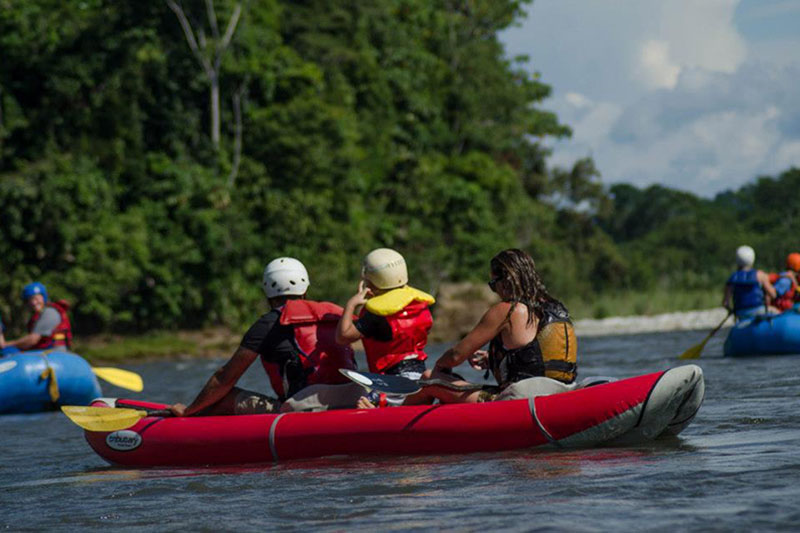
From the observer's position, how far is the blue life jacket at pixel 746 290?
13773mm

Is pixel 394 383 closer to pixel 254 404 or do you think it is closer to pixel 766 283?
pixel 254 404

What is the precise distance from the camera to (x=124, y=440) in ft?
24.8

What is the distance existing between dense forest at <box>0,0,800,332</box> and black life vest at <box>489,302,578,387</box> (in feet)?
65.4

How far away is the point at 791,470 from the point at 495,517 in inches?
59.7

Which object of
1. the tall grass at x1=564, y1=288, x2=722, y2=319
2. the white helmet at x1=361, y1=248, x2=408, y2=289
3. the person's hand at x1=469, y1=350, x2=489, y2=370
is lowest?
the tall grass at x1=564, y1=288, x2=722, y2=319

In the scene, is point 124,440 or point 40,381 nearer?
point 124,440

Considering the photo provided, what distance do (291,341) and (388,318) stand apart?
668 mm

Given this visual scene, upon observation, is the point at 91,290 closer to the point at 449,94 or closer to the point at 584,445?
the point at 449,94

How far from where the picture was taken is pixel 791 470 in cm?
545

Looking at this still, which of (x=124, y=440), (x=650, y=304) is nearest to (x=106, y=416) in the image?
(x=124, y=440)

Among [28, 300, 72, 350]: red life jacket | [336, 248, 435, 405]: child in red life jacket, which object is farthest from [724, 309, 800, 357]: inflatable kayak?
[336, 248, 435, 405]: child in red life jacket

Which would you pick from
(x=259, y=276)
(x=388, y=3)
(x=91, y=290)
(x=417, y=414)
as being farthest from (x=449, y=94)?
(x=417, y=414)

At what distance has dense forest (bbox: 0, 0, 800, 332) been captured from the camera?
26.3 m

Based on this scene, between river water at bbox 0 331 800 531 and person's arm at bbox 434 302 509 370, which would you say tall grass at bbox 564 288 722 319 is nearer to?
river water at bbox 0 331 800 531
